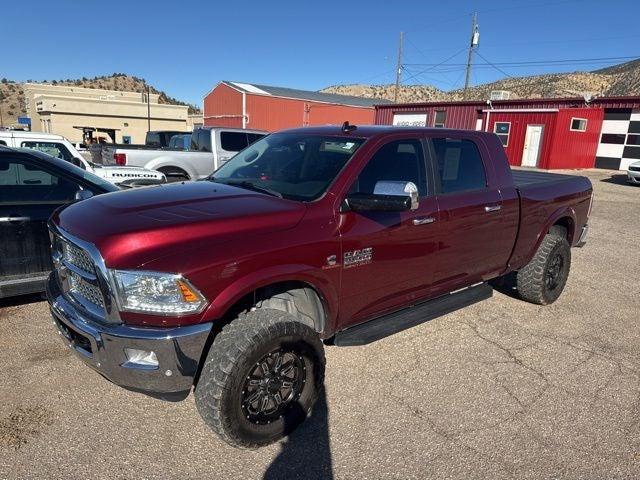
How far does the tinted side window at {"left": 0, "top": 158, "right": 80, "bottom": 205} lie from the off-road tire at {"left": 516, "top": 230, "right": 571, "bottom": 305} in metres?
4.90

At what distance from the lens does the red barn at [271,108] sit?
37906mm

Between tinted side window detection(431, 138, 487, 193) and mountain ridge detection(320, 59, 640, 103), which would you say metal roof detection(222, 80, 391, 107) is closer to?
mountain ridge detection(320, 59, 640, 103)

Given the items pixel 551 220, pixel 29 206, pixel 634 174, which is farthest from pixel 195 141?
pixel 634 174

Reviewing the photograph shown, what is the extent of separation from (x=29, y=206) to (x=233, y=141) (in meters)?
7.28

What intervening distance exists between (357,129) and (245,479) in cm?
265

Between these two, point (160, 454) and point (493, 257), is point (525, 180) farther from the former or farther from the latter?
point (160, 454)

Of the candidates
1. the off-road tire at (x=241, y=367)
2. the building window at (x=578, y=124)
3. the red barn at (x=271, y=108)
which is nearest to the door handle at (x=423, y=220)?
the off-road tire at (x=241, y=367)

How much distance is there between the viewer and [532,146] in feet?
83.3

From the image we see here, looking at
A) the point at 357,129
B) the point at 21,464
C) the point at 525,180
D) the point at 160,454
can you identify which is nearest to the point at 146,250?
the point at 160,454

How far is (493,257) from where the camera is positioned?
4.47 meters

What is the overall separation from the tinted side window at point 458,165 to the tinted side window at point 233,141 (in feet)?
25.2

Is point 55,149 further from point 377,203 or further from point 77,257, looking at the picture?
point 377,203

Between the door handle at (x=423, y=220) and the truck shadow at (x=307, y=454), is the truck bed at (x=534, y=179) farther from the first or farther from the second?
the truck shadow at (x=307, y=454)

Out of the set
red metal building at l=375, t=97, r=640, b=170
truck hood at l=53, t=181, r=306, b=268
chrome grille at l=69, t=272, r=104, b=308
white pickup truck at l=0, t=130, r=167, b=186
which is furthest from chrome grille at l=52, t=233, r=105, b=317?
red metal building at l=375, t=97, r=640, b=170
